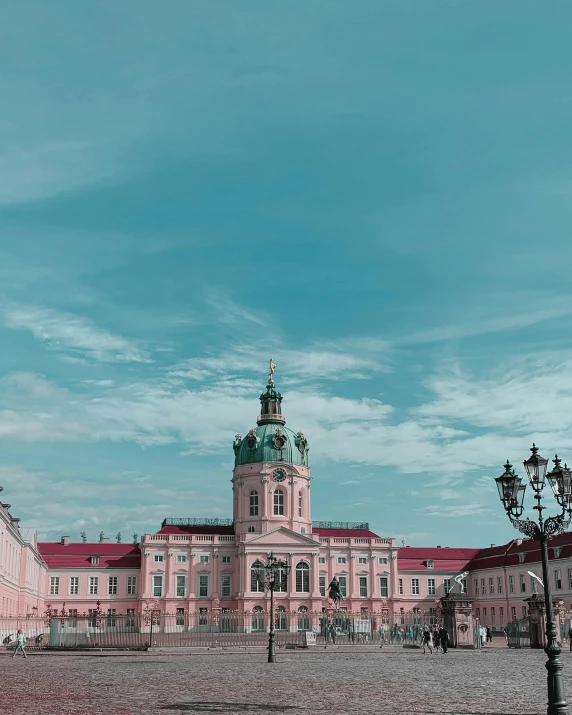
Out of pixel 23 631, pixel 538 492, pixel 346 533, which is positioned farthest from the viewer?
pixel 346 533

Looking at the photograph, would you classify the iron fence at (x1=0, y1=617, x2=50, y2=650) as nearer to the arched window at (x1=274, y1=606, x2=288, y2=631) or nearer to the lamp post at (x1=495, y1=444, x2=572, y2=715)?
the arched window at (x1=274, y1=606, x2=288, y2=631)

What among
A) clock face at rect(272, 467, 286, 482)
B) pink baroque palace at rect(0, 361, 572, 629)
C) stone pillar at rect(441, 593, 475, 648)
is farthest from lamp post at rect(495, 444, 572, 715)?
clock face at rect(272, 467, 286, 482)

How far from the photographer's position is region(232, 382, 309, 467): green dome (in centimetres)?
9612

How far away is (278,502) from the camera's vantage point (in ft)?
313

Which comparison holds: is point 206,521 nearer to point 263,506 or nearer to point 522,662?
point 263,506

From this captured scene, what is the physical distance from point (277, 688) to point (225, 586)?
72.9m

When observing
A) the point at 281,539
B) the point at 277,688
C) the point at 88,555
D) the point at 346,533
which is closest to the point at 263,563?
the point at 281,539

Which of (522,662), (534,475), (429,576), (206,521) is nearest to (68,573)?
(206,521)

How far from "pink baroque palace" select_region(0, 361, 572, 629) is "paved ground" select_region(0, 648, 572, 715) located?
57.2 metres

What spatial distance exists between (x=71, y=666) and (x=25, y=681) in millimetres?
9087

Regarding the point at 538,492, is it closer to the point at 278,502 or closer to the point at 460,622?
the point at 460,622

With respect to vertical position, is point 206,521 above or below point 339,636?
above

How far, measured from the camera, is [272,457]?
95.9 m

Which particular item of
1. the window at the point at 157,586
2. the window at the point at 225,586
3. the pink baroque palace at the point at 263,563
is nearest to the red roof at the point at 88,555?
the pink baroque palace at the point at 263,563
